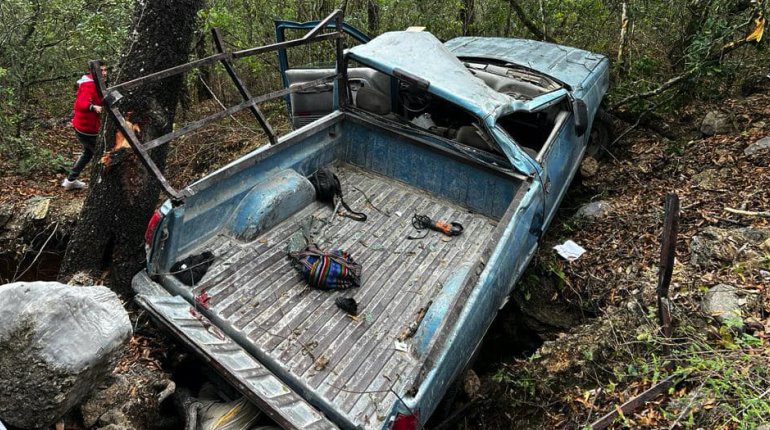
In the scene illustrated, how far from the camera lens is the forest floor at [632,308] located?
8.91ft

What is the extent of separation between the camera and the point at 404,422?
2479 millimetres

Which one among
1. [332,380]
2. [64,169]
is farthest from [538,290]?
[64,169]

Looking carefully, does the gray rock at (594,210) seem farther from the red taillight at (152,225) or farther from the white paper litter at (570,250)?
the red taillight at (152,225)

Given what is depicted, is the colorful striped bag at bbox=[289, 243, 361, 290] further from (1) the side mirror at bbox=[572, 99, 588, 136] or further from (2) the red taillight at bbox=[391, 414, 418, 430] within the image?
(1) the side mirror at bbox=[572, 99, 588, 136]

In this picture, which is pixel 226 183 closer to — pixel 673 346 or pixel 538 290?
pixel 538 290

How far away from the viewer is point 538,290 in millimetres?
4344

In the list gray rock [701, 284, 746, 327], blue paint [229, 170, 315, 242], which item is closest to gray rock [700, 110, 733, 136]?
gray rock [701, 284, 746, 327]

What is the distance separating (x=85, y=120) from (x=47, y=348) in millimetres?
3738

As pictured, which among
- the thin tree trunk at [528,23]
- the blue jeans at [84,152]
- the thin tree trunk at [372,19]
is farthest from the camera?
the thin tree trunk at [372,19]

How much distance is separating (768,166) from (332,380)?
438 centimetres

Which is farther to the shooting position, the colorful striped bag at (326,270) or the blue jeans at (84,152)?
the blue jeans at (84,152)

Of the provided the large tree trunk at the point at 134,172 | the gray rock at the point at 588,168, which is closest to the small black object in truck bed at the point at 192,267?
the large tree trunk at the point at 134,172

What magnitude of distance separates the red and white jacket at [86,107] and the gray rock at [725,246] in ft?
18.6

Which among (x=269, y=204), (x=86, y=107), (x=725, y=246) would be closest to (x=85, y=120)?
(x=86, y=107)
